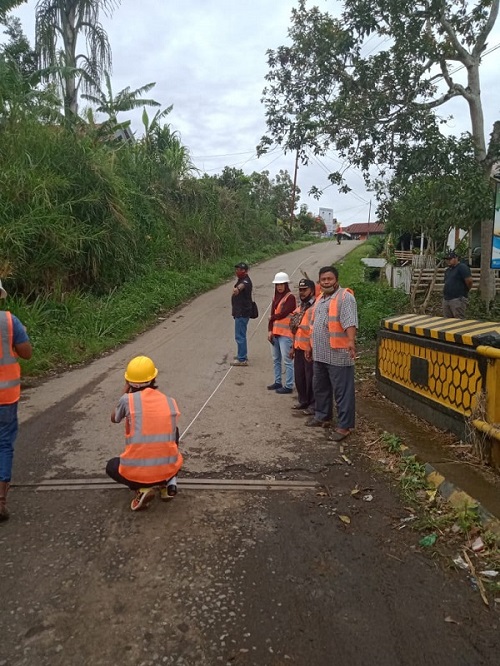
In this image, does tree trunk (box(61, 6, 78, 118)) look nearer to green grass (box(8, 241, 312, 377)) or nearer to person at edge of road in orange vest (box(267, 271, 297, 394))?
green grass (box(8, 241, 312, 377))

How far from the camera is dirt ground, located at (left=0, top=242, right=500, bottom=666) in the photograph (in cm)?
249

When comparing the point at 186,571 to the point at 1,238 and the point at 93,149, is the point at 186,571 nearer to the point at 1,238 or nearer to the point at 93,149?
the point at 1,238

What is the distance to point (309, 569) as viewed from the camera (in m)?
3.12

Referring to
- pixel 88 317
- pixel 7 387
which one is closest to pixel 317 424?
pixel 7 387

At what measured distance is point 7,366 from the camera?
369 centimetres

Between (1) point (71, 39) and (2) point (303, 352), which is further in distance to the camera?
(1) point (71, 39)

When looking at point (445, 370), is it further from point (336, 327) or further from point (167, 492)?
point (167, 492)

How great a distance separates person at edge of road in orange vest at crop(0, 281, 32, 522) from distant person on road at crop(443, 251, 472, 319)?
8.28 meters

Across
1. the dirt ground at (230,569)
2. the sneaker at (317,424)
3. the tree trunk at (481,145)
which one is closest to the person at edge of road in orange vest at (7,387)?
the dirt ground at (230,569)

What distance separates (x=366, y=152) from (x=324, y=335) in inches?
293

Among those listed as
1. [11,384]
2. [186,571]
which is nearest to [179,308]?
[11,384]

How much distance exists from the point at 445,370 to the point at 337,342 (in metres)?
1.08

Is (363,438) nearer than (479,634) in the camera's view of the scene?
No

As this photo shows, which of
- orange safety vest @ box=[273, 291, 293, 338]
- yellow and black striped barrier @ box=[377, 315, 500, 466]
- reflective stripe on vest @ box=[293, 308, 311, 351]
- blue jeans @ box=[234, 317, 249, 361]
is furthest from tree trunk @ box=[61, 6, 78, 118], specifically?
yellow and black striped barrier @ box=[377, 315, 500, 466]
